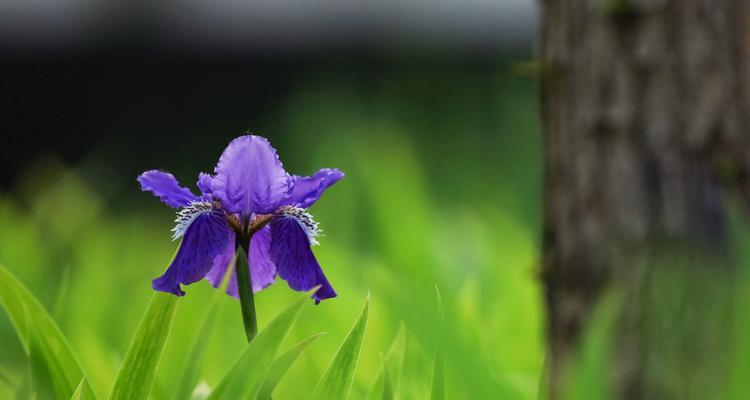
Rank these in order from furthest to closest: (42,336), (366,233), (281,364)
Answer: (366,233)
(42,336)
(281,364)

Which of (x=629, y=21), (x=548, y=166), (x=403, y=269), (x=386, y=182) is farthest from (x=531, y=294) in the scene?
(x=629, y=21)

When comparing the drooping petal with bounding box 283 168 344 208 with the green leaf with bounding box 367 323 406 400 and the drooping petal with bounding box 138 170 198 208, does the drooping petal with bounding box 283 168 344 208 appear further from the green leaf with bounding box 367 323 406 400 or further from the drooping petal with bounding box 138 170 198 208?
the green leaf with bounding box 367 323 406 400

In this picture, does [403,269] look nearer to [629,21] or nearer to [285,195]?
[629,21]

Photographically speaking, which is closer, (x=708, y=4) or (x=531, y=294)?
(x=708, y=4)

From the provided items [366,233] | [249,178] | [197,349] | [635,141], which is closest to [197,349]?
[197,349]

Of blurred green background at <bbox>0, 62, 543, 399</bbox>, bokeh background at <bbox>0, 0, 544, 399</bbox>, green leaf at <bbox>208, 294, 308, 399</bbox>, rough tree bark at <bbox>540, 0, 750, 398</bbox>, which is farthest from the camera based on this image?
bokeh background at <bbox>0, 0, 544, 399</bbox>

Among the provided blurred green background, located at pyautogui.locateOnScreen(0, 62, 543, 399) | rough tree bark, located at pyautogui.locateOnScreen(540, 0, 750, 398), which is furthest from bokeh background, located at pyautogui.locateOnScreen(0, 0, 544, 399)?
rough tree bark, located at pyautogui.locateOnScreen(540, 0, 750, 398)

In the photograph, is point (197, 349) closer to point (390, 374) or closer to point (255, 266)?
point (255, 266)
